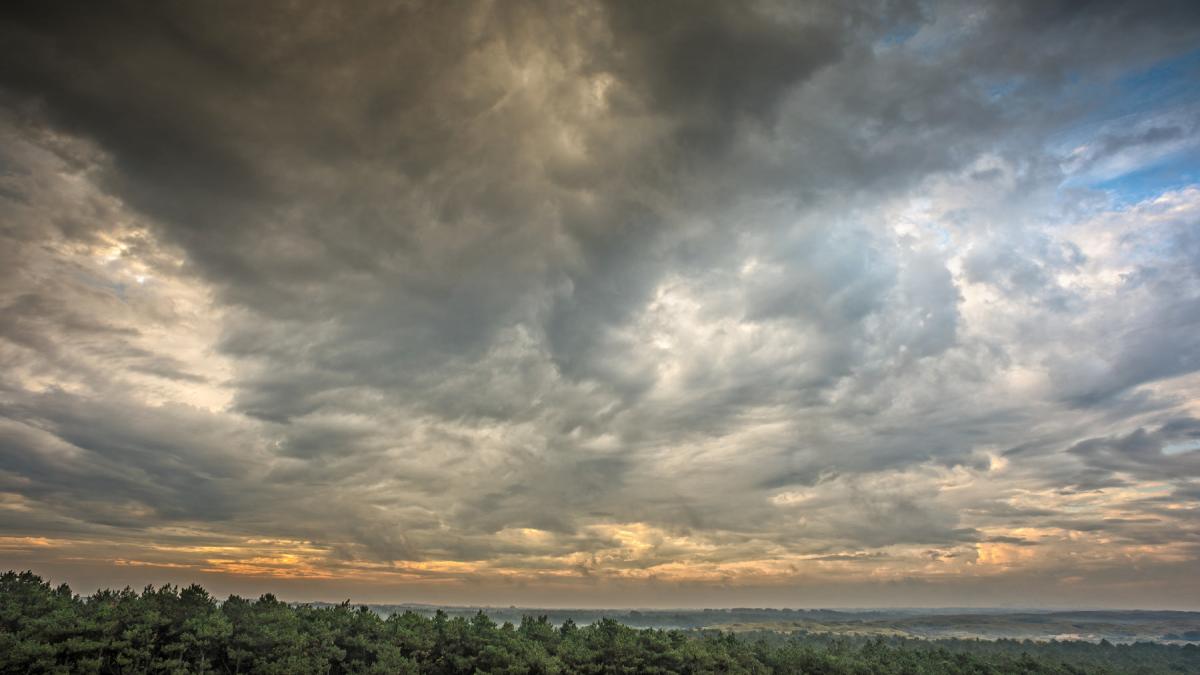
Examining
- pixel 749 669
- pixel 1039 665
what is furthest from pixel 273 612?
pixel 1039 665

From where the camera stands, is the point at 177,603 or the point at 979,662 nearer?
the point at 177,603

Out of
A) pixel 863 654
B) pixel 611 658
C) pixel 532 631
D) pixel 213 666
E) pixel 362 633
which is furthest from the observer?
pixel 863 654

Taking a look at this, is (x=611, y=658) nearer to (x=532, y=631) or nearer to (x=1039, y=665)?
(x=532, y=631)

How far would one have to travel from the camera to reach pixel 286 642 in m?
67.7

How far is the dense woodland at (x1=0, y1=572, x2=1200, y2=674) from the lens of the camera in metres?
58.9

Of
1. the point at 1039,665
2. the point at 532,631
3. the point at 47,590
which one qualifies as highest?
the point at 47,590

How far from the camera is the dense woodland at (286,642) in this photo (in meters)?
58.9

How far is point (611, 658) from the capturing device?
3479 inches

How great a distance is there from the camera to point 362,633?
258 feet

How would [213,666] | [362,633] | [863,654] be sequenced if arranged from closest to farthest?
[213,666], [362,633], [863,654]

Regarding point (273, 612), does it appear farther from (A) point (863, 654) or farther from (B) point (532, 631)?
(A) point (863, 654)

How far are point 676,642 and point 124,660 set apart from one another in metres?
72.7

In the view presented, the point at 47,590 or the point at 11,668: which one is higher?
the point at 47,590

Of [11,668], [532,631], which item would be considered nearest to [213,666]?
[11,668]
